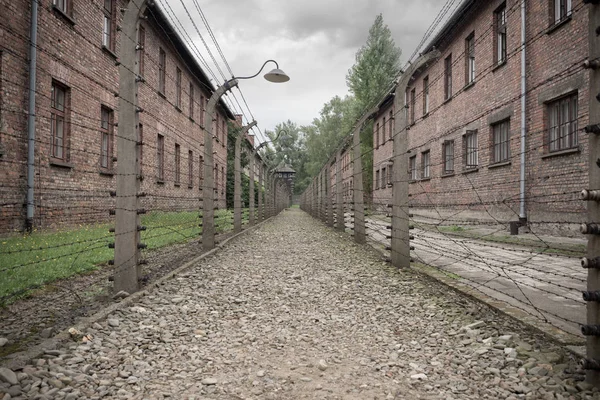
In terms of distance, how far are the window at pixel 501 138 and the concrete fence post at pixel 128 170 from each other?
10.9m

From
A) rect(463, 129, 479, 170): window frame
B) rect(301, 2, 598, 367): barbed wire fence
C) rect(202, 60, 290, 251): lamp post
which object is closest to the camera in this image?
rect(301, 2, 598, 367): barbed wire fence

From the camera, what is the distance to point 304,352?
288cm

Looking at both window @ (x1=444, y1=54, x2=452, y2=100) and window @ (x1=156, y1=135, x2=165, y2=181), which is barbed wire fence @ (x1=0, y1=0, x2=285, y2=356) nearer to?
window @ (x1=156, y1=135, x2=165, y2=181)

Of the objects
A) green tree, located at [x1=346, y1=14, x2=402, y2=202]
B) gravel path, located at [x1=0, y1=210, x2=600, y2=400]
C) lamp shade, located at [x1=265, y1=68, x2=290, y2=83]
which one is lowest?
gravel path, located at [x1=0, y1=210, x2=600, y2=400]

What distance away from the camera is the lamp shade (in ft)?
30.8

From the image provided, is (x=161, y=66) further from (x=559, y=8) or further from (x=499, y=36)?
(x=559, y=8)

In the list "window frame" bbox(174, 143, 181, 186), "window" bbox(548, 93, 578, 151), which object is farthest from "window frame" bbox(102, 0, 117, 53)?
"window" bbox(548, 93, 578, 151)

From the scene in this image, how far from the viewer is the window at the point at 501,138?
12281 mm

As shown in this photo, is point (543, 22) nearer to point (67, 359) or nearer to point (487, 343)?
point (487, 343)

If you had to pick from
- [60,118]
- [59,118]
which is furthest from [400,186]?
[59,118]

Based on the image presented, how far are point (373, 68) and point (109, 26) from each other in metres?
27.4

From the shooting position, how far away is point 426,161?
19.3m

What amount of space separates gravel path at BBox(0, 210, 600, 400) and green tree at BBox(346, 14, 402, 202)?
105ft

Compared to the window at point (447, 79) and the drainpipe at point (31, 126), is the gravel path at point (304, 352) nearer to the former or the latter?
the drainpipe at point (31, 126)
